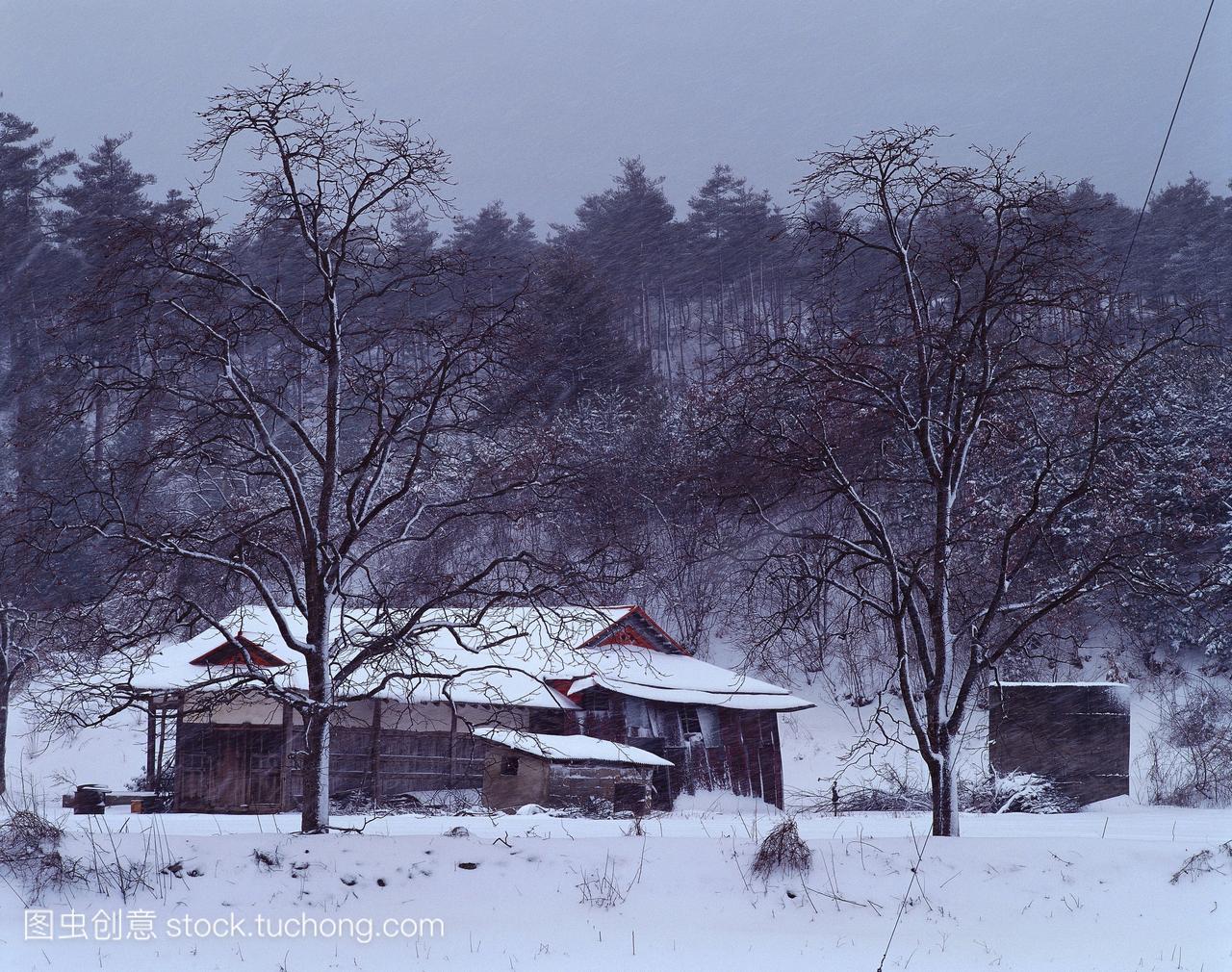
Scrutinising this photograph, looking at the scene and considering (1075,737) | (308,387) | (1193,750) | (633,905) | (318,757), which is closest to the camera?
(633,905)

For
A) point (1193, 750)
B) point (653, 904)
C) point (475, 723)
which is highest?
point (475, 723)

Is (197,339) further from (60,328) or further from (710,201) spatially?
(710,201)

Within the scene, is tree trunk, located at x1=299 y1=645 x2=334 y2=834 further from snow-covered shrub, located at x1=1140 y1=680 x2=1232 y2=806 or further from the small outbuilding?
snow-covered shrub, located at x1=1140 y1=680 x2=1232 y2=806

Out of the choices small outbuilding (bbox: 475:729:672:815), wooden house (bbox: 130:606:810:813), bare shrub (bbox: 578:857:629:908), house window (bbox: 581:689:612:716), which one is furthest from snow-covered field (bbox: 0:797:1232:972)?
house window (bbox: 581:689:612:716)

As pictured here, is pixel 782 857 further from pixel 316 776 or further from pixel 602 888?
pixel 316 776

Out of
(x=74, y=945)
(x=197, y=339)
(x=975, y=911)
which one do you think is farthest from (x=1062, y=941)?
(x=197, y=339)

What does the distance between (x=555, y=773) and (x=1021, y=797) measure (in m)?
8.31

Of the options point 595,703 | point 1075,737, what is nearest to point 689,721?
point 595,703

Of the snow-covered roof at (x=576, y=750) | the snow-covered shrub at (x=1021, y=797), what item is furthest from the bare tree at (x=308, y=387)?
the snow-covered shrub at (x=1021, y=797)

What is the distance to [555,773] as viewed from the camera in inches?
790

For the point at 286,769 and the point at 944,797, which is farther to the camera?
the point at 286,769

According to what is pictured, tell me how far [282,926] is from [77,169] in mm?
33490

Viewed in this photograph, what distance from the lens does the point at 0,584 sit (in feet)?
77.5

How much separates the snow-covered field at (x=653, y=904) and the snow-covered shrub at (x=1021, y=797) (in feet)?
27.0
